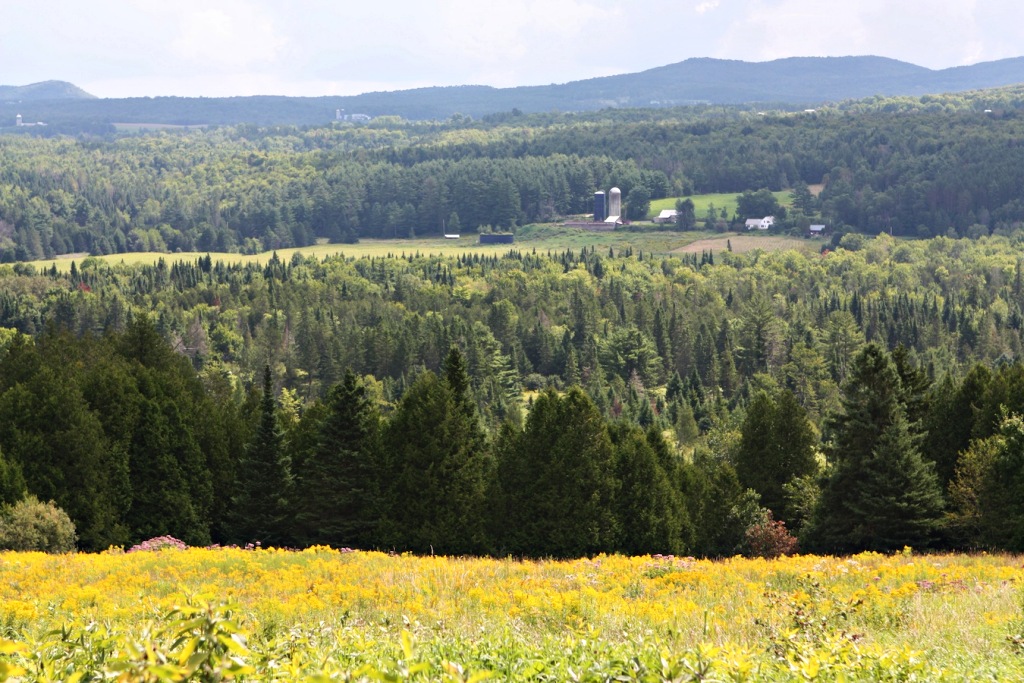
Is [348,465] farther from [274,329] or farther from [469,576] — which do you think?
[274,329]

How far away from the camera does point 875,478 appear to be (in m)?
49.4

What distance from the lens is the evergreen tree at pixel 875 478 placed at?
1930 inches

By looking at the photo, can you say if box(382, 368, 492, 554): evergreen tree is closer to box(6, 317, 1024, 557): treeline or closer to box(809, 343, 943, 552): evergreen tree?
box(6, 317, 1024, 557): treeline

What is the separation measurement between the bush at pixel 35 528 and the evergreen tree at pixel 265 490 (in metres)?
10.5

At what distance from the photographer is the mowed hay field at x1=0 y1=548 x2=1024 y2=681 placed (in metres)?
11.1

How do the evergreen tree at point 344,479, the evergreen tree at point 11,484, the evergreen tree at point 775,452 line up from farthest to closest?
the evergreen tree at point 775,452 → the evergreen tree at point 344,479 → the evergreen tree at point 11,484

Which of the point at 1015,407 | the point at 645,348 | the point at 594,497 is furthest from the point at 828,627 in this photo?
the point at 645,348

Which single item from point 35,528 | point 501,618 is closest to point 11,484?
point 35,528

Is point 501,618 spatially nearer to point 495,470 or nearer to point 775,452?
point 495,470

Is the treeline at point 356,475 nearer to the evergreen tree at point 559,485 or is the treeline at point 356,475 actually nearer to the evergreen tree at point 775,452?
the evergreen tree at point 559,485

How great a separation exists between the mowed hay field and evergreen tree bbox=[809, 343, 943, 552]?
56.2ft

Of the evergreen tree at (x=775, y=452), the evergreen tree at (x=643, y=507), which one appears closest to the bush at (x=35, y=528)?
the evergreen tree at (x=643, y=507)

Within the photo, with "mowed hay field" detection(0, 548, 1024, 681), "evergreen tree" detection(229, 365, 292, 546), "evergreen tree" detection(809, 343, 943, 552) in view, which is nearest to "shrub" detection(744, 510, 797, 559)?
"evergreen tree" detection(809, 343, 943, 552)

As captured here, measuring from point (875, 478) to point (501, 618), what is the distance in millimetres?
32539
